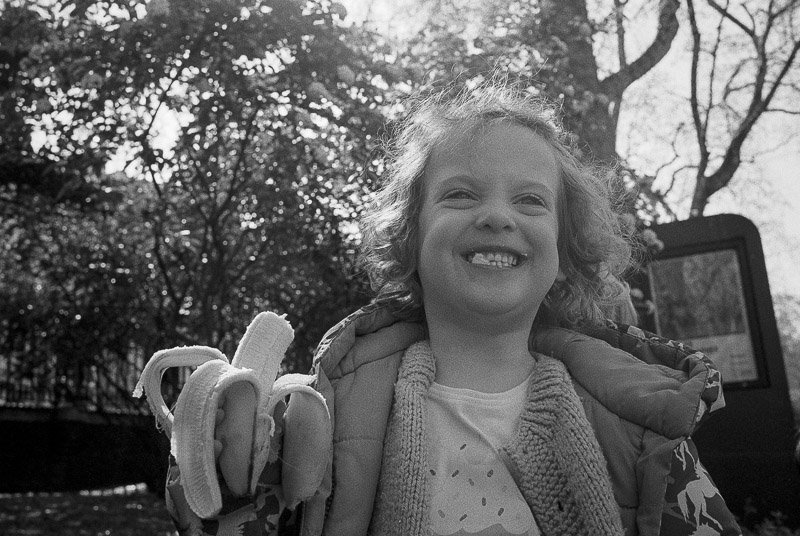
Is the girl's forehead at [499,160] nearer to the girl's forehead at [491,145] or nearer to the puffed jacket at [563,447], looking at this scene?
the girl's forehead at [491,145]

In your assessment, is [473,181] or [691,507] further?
[473,181]

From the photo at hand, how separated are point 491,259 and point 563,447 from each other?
1.23 feet

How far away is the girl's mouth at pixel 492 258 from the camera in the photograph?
1.54 m

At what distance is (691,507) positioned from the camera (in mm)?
1381

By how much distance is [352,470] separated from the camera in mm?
1390

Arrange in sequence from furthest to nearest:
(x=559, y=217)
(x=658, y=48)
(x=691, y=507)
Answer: (x=658, y=48), (x=559, y=217), (x=691, y=507)

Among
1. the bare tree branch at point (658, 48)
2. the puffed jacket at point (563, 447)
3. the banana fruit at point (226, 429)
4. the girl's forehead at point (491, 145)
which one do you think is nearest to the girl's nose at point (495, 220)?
the girl's forehead at point (491, 145)

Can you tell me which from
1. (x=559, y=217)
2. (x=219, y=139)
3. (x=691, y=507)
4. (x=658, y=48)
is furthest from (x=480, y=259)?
(x=658, y=48)

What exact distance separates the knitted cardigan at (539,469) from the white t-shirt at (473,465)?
25 mm

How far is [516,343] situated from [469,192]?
1.05ft

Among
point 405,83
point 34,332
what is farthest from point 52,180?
point 405,83

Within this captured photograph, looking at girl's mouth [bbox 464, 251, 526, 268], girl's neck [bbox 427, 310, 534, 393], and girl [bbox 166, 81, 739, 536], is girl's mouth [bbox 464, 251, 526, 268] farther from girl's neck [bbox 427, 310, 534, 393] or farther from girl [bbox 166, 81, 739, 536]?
girl's neck [bbox 427, 310, 534, 393]

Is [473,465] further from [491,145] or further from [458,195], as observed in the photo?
[491,145]

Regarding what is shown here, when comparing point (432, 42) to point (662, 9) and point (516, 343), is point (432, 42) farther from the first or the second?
point (662, 9)
